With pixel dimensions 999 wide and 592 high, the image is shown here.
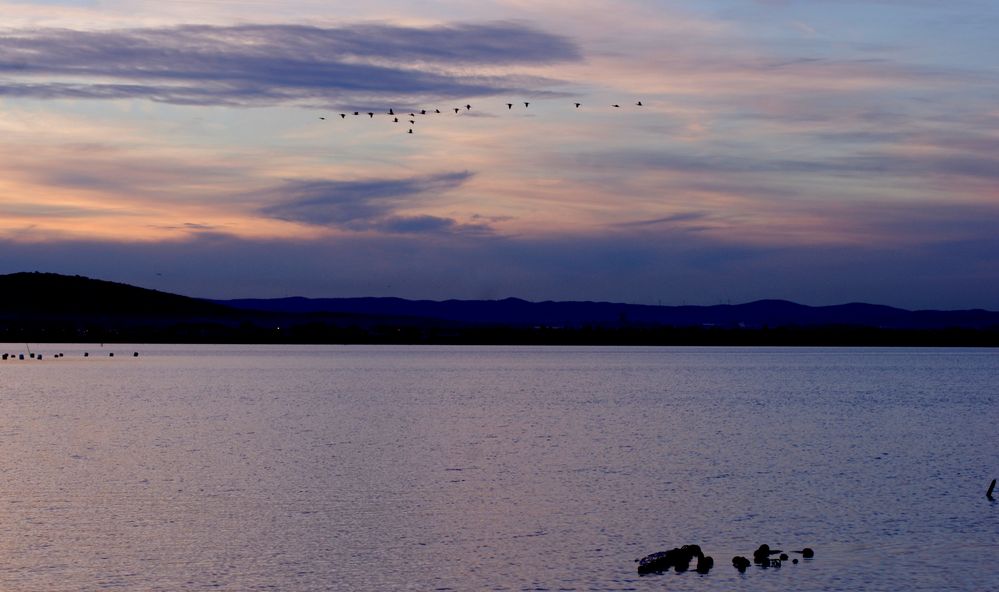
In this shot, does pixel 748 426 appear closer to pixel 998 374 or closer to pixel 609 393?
pixel 609 393

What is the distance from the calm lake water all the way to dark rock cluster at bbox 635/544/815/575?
38 cm

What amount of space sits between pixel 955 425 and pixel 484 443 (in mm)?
31149

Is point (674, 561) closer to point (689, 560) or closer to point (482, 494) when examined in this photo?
point (689, 560)

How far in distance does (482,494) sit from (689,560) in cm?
1213

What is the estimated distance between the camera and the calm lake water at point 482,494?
28.8 m

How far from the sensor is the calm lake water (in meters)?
28.8

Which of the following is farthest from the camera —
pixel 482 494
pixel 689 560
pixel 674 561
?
pixel 482 494

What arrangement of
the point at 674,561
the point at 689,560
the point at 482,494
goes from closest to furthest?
the point at 674,561 → the point at 689,560 → the point at 482,494

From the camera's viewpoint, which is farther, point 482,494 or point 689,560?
point 482,494

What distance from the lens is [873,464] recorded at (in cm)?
5084

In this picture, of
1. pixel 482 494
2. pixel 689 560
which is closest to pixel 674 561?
pixel 689 560

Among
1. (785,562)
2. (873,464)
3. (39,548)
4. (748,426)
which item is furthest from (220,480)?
(748,426)

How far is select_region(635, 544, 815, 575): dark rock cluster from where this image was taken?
28.7 metres

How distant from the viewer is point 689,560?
2928 centimetres
